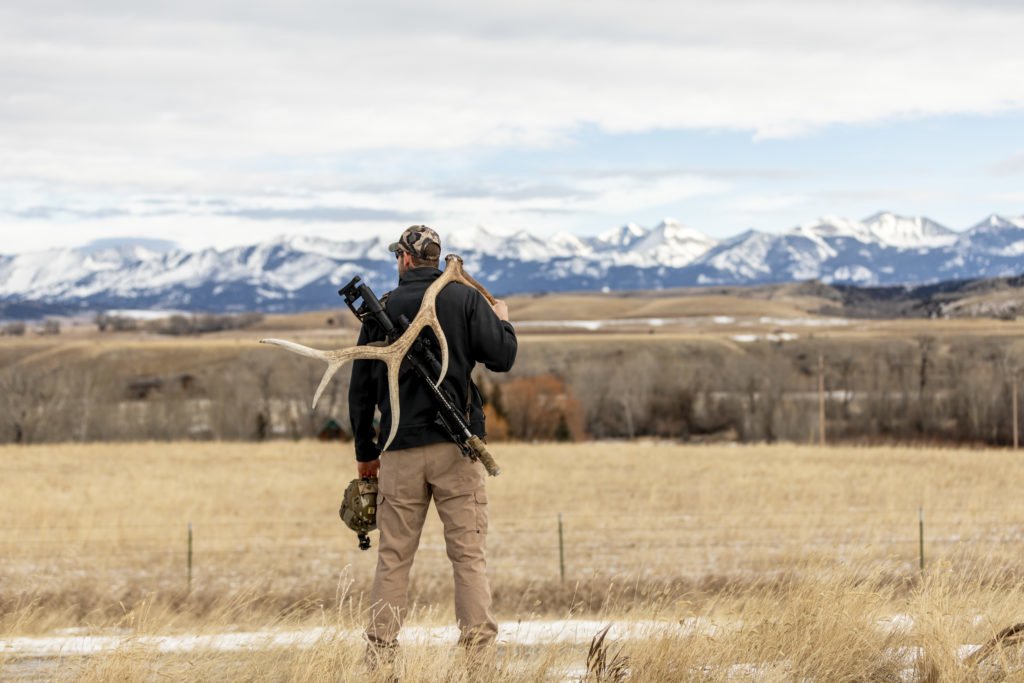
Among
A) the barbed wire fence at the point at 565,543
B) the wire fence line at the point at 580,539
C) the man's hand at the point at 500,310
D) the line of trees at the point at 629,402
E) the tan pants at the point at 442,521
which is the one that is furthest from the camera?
the line of trees at the point at 629,402

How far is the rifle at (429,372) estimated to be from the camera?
6539 mm

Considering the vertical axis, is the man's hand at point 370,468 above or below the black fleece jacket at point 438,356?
below

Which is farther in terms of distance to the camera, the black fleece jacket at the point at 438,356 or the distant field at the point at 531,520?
the distant field at the point at 531,520

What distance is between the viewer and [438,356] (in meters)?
6.71

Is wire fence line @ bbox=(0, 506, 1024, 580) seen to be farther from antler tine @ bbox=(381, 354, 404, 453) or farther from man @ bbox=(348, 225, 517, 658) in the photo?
antler tine @ bbox=(381, 354, 404, 453)

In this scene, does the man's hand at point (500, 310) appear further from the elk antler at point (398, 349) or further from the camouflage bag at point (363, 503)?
the camouflage bag at point (363, 503)

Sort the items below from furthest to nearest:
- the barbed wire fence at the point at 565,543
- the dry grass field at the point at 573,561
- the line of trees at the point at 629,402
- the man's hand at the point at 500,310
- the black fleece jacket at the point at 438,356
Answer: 1. the line of trees at the point at 629,402
2. the barbed wire fence at the point at 565,543
3. the man's hand at the point at 500,310
4. the black fleece jacket at the point at 438,356
5. the dry grass field at the point at 573,561

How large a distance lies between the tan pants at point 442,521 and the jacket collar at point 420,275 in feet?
3.32

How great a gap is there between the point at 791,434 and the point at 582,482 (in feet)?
173

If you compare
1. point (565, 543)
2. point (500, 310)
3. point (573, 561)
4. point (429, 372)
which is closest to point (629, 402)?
point (565, 543)

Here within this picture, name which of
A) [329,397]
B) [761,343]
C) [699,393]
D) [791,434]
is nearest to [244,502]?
[329,397]

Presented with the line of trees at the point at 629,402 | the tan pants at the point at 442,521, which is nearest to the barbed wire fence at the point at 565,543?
the tan pants at the point at 442,521

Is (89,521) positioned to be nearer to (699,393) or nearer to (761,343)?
(699,393)

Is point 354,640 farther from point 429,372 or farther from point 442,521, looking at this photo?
point 429,372
